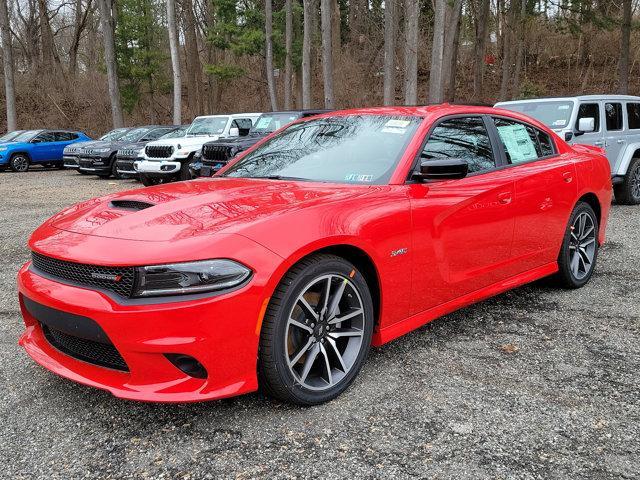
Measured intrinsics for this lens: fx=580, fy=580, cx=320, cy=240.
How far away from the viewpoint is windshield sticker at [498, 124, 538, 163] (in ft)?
14.1

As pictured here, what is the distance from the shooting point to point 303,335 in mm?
2943

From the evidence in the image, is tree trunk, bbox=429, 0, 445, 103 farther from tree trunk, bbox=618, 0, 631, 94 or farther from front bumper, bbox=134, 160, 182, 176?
tree trunk, bbox=618, 0, 631, 94

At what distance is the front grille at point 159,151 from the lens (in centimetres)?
1362

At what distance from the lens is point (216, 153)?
481 inches

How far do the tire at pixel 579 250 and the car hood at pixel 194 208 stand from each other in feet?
7.80

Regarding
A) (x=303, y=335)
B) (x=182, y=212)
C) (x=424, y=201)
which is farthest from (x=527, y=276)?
(x=182, y=212)

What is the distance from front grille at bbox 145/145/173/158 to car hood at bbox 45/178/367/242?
34.1 ft

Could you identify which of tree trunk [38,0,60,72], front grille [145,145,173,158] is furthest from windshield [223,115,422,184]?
tree trunk [38,0,60,72]

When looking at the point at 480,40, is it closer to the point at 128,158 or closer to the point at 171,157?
the point at 128,158

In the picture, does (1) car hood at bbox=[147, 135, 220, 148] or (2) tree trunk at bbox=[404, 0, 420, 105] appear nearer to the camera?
(1) car hood at bbox=[147, 135, 220, 148]

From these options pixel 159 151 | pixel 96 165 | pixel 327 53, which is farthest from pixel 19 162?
pixel 327 53

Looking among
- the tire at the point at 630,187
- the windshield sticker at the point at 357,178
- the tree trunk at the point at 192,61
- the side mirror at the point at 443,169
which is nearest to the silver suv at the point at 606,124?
the tire at the point at 630,187

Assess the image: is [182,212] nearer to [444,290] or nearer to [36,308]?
[36,308]

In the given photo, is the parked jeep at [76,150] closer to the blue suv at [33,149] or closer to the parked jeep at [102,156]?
the parked jeep at [102,156]
